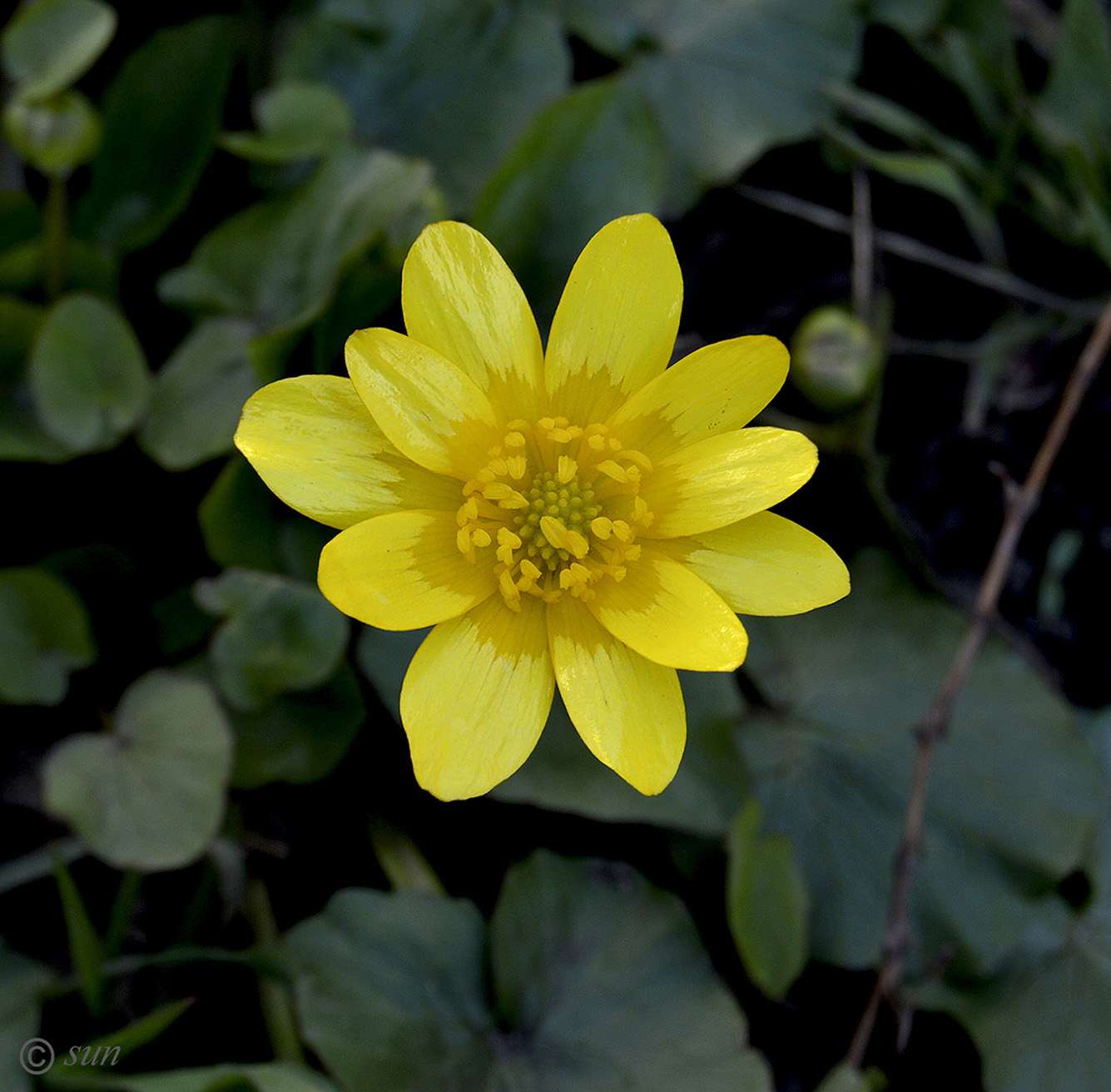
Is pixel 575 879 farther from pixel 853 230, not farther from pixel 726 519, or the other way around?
pixel 853 230

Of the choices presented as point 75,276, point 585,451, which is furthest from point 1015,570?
point 75,276

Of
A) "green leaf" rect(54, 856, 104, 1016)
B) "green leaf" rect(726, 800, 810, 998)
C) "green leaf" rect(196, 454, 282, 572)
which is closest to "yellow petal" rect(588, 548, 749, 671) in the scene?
"green leaf" rect(726, 800, 810, 998)

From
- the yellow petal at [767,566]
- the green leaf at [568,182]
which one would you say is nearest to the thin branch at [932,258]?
the green leaf at [568,182]

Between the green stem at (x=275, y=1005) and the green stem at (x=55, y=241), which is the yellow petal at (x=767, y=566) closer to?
the green stem at (x=275, y=1005)

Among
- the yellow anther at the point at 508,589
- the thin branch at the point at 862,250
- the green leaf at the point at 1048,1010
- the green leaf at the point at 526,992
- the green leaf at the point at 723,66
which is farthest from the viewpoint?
the thin branch at the point at 862,250

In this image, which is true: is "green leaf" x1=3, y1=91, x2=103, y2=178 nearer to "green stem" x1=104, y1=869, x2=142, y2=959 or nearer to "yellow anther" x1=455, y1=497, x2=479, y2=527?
"yellow anther" x1=455, y1=497, x2=479, y2=527
